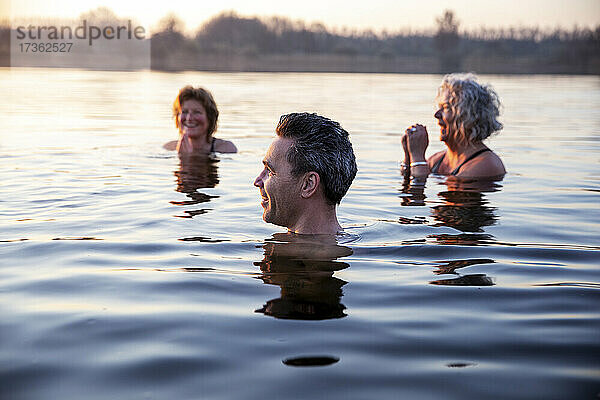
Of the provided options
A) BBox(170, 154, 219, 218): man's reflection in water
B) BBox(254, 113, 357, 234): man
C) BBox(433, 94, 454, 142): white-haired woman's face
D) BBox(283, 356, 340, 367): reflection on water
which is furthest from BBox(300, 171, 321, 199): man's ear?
BBox(433, 94, 454, 142): white-haired woman's face

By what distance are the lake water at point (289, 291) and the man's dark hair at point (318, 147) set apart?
618mm

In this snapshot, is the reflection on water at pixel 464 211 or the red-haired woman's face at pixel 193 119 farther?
the red-haired woman's face at pixel 193 119

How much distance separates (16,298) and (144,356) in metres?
1.22

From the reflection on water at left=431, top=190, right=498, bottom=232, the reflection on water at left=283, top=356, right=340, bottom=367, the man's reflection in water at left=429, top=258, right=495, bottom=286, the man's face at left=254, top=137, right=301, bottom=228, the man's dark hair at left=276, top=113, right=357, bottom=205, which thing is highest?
the man's dark hair at left=276, top=113, right=357, bottom=205

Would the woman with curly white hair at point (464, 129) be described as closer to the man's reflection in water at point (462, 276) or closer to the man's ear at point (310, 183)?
the man's reflection in water at point (462, 276)

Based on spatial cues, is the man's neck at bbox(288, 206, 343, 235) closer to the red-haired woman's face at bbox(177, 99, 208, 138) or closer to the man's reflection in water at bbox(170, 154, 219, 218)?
the man's reflection in water at bbox(170, 154, 219, 218)

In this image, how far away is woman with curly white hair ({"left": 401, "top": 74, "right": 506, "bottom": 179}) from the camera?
26.0 ft

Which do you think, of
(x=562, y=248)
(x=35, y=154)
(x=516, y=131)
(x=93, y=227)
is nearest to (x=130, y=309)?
(x=93, y=227)

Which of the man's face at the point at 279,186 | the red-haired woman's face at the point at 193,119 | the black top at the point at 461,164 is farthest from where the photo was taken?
the red-haired woman's face at the point at 193,119

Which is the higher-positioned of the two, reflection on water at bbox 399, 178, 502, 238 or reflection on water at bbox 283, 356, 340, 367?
reflection on water at bbox 399, 178, 502, 238

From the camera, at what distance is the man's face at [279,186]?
4684mm

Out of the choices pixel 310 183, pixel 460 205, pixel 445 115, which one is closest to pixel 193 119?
pixel 445 115

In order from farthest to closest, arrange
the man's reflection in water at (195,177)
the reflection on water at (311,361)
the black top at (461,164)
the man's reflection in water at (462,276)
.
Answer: the black top at (461,164) < the man's reflection in water at (195,177) < the man's reflection in water at (462,276) < the reflection on water at (311,361)

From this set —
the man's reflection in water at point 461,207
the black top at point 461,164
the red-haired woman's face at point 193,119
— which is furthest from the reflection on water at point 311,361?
the red-haired woman's face at point 193,119
